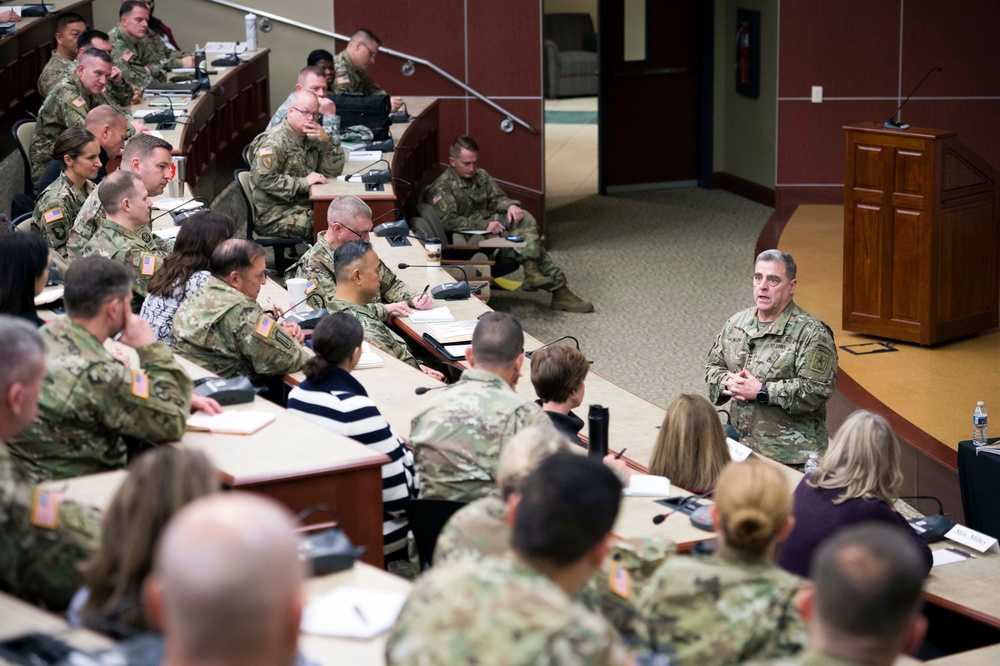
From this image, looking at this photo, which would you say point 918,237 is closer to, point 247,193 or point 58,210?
point 247,193

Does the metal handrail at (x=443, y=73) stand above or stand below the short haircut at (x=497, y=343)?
above

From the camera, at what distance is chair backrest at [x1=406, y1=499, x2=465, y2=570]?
344cm

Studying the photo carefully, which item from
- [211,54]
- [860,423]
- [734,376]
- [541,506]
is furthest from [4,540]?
[211,54]

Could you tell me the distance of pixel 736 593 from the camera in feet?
8.10

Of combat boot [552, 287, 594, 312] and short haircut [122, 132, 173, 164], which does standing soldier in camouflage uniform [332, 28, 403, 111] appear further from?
short haircut [122, 132, 173, 164]

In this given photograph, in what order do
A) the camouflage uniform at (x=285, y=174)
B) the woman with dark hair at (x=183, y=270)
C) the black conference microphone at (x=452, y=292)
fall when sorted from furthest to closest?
the camouflage uniform at (x=285, y=174)
the black conference microphone at (x=452, y=292)
the woman with dark hair at (x=183, y=270)

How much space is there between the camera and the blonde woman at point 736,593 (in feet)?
8.02

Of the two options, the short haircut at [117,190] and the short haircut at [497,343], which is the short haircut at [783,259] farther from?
the short haircut at [117,190]

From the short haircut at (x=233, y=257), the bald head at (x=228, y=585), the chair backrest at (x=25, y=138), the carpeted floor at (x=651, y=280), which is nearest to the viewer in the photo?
the bald head at (x=228, y=585)

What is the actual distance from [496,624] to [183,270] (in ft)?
10.7

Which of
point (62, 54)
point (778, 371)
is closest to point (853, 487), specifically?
point (778, 371)

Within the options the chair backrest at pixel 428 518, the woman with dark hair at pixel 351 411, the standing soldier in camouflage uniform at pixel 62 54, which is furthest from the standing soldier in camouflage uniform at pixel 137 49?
the chair backrest at pixel 428 518

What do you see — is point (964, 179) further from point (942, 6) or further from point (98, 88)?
point (98, 88)

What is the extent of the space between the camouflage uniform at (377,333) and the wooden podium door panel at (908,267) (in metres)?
3.13
